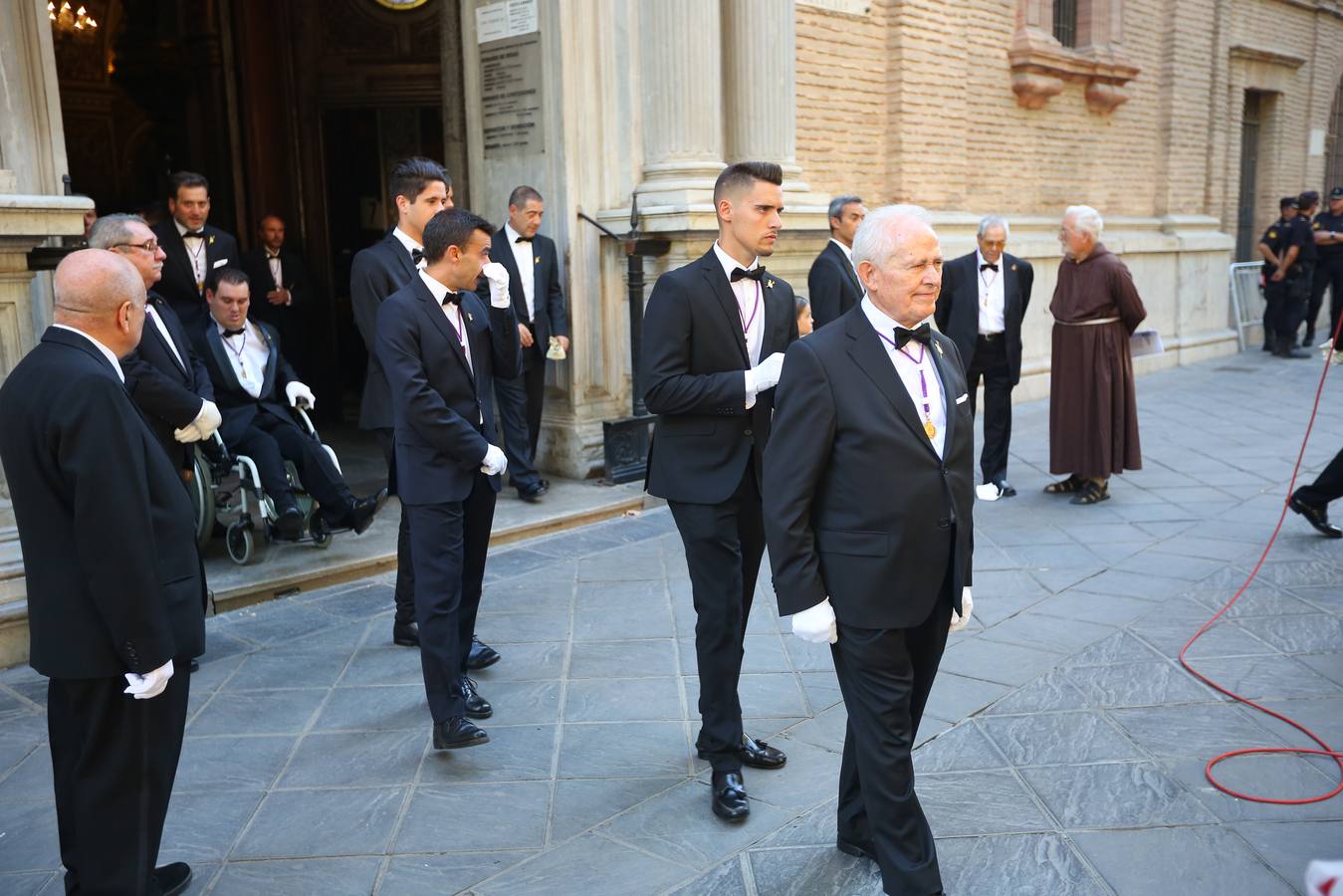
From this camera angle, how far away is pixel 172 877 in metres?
3.27

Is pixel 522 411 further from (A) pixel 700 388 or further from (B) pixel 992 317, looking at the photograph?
(A) pixel 700 388

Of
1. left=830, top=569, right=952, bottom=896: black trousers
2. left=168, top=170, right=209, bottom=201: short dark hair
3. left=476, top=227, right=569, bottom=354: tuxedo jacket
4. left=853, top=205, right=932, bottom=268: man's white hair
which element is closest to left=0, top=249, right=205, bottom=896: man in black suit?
left=830, top=569, right=952, bottom=896: black trousers

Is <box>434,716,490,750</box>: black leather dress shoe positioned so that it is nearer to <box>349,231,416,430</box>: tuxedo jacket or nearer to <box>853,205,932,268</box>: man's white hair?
<box>349,231,416,430</box>: tuxedo jacket

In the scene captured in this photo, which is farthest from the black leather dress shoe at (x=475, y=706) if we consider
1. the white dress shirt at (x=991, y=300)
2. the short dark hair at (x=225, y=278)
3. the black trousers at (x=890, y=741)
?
the white dress shirt at (x=991, y=300)

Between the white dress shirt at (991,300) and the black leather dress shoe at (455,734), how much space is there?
528 cm

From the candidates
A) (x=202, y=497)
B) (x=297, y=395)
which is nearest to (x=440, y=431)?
(x=202, y=497)

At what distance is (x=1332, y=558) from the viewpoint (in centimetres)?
638

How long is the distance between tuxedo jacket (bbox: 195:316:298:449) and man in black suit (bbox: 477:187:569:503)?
4.89 feet

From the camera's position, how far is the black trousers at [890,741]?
2.90 meters

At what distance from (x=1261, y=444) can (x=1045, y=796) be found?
7.22 meters

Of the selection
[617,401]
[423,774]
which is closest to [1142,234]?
[617,401]

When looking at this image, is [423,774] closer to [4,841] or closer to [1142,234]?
[4,841]

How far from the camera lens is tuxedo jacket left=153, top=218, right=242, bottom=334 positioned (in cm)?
662

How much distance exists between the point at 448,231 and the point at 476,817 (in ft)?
6.67
